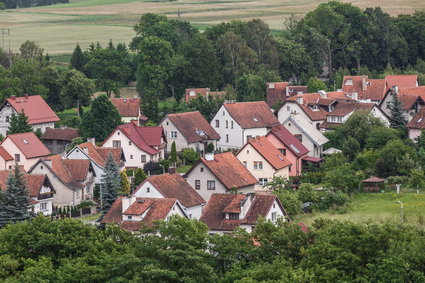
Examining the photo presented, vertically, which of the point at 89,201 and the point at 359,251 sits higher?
the point at 359,251

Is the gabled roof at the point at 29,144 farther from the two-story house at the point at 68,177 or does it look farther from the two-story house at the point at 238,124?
the two-story house at the point at 238,124

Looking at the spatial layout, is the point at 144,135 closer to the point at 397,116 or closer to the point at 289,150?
the point at 289,150

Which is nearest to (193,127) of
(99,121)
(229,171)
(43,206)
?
(99,121)

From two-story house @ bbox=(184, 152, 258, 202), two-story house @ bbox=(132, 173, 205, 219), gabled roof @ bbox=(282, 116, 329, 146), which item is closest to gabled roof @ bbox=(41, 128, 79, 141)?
gabled roof @ bbox=(282, 116, 329, 146)

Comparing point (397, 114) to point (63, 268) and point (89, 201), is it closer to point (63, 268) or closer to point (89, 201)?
point (89, 201)

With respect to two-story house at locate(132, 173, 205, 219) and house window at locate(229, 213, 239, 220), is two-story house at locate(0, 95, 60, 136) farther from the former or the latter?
house window at locate(229, 213, 239, 220)

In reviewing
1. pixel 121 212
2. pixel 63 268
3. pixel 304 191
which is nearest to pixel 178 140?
pixel 304 191
